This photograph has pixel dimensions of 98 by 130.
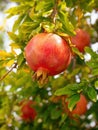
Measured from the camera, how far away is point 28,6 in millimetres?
2482

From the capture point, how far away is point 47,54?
1690mm

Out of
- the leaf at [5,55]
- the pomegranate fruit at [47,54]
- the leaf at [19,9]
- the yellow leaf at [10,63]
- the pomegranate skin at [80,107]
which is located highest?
the pomegranate fruit at [47,54]

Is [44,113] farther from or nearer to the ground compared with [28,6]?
nearer to the ground

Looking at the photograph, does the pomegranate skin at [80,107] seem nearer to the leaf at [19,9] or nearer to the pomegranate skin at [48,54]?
the leaf at [19,9]

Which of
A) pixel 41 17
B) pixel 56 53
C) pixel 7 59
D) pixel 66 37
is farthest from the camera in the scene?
pixel 7 59

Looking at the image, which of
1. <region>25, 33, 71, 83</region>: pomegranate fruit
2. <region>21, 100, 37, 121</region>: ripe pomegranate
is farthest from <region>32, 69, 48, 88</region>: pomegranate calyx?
<region>21, 100, 37, 121</region>: ripe pomegranate

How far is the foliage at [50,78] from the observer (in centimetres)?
203

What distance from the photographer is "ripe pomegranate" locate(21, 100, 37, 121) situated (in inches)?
132

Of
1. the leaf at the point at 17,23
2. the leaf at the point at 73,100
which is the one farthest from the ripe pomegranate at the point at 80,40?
the leaf at the point at 73,100

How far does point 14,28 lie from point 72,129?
1032 mm

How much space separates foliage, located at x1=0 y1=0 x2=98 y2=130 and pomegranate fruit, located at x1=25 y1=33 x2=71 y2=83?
0.14 m

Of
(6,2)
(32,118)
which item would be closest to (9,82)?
(32,118)

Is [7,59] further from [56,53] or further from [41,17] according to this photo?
[56,53]

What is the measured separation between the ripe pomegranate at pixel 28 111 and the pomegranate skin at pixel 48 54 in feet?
5.29
